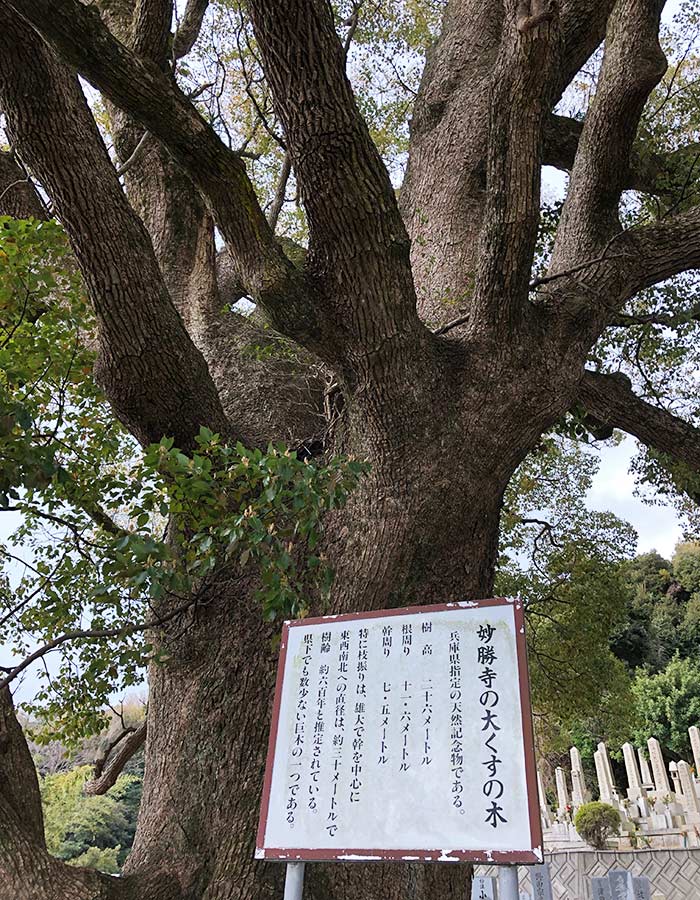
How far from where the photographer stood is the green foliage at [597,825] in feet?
32.9

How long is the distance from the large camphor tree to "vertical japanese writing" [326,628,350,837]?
1.98ft

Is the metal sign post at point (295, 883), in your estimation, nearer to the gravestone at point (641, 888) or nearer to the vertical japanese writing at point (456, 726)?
the vertical japanese writing at point (456, 726)

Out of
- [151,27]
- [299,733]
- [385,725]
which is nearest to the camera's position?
[385,725]

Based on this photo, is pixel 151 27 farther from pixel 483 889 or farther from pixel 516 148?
pixel 483 889

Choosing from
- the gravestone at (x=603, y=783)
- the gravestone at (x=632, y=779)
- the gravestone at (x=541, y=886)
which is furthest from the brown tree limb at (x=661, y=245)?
the gravestone at (x=632, y=779)

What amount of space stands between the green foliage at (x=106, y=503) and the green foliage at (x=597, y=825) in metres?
9.28

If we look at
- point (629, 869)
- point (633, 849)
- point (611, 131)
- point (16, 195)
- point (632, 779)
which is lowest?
point (629, 869)

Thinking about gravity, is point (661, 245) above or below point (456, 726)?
above

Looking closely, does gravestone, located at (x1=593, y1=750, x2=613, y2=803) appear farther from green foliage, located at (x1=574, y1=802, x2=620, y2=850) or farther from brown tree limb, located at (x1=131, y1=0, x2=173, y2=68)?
brown tree limb, located at (x1=131, y1=0, x2=173, y2=68)

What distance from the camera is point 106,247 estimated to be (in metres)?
2.64

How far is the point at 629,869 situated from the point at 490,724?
9.41 meters

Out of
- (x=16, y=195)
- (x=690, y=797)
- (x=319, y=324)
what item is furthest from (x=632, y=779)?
(x=16, y=195)

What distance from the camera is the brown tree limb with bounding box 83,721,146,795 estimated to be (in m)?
3.69

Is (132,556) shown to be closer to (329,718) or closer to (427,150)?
(329,718)
